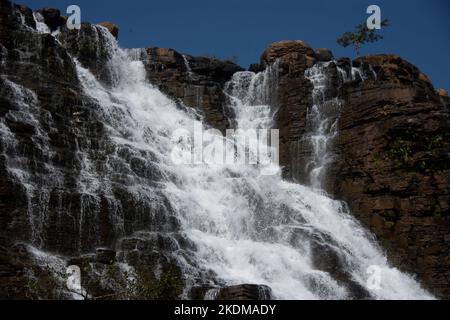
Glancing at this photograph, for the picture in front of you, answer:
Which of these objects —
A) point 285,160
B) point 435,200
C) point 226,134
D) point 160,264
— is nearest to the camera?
point 160,264

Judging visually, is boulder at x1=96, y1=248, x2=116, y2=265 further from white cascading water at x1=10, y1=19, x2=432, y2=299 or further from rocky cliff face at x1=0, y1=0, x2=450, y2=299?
white cascading water at x1=10, y1=19, x2=432, y2=299

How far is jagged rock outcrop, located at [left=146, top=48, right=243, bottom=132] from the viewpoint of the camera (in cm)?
4631

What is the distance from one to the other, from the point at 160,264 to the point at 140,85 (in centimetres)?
1970

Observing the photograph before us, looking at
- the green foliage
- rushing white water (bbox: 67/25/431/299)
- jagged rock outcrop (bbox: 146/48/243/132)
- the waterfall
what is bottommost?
the green foliage

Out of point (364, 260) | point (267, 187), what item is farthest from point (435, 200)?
point (267, 187)

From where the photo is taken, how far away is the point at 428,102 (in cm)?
3959

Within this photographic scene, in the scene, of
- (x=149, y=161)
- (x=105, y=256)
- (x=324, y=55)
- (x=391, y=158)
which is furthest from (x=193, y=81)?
(x=105, y=256)

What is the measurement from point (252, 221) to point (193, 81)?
15.5 meters

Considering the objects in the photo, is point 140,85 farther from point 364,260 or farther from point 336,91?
point 364,260

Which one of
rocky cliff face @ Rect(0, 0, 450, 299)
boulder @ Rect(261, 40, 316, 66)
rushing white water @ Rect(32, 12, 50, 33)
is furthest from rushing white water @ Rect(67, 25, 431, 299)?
boulder @ Rect(261, 40, 316, 66)

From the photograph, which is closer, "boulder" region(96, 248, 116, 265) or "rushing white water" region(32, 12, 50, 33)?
"boulder" region(96, 248, 116, 265)

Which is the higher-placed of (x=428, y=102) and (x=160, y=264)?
(x=428, y=102)

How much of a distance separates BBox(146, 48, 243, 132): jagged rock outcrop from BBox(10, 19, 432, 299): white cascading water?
223 centimetres

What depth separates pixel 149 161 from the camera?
1378 inches
